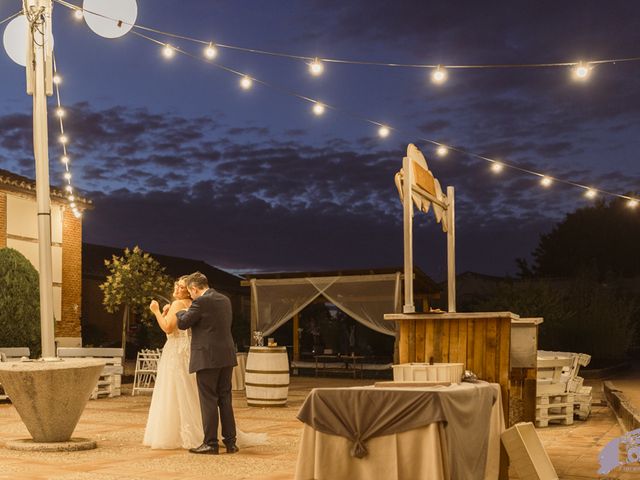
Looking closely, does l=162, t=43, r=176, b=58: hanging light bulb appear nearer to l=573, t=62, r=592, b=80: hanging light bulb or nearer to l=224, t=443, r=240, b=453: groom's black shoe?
l=573, t=62, r=592, b=80: hanging light bulb

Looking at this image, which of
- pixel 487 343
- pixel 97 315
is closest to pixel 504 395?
pixel 487 343

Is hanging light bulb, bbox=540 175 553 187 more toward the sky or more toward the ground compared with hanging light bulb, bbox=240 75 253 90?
more toward the ground

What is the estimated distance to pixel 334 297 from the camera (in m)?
19.0

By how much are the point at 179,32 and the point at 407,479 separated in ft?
21.1

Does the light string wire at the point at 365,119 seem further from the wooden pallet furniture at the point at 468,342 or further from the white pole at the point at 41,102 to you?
the wooden pallet furniture at the point at 468,342

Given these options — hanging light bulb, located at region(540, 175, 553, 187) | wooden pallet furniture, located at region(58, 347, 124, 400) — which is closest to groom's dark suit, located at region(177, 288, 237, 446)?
hanging light bulb, located at region(540, 175, 553, 187)

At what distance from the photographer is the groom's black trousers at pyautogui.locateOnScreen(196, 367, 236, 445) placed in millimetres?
7016

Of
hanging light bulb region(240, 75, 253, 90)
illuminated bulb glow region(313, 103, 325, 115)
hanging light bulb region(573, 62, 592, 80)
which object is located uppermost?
hanging light bulb region(240, 75, 253, 90)

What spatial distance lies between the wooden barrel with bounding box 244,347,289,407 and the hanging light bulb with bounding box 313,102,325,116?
356 centimetres

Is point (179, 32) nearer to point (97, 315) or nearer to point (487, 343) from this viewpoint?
point (487, 343)

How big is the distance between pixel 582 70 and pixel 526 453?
14.6 feet

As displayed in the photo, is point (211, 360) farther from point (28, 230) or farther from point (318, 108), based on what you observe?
point (28, 230)

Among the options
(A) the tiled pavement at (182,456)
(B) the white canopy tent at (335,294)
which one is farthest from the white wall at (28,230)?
(A) the tiled pavement at (182,456)

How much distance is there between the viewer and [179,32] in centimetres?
952
